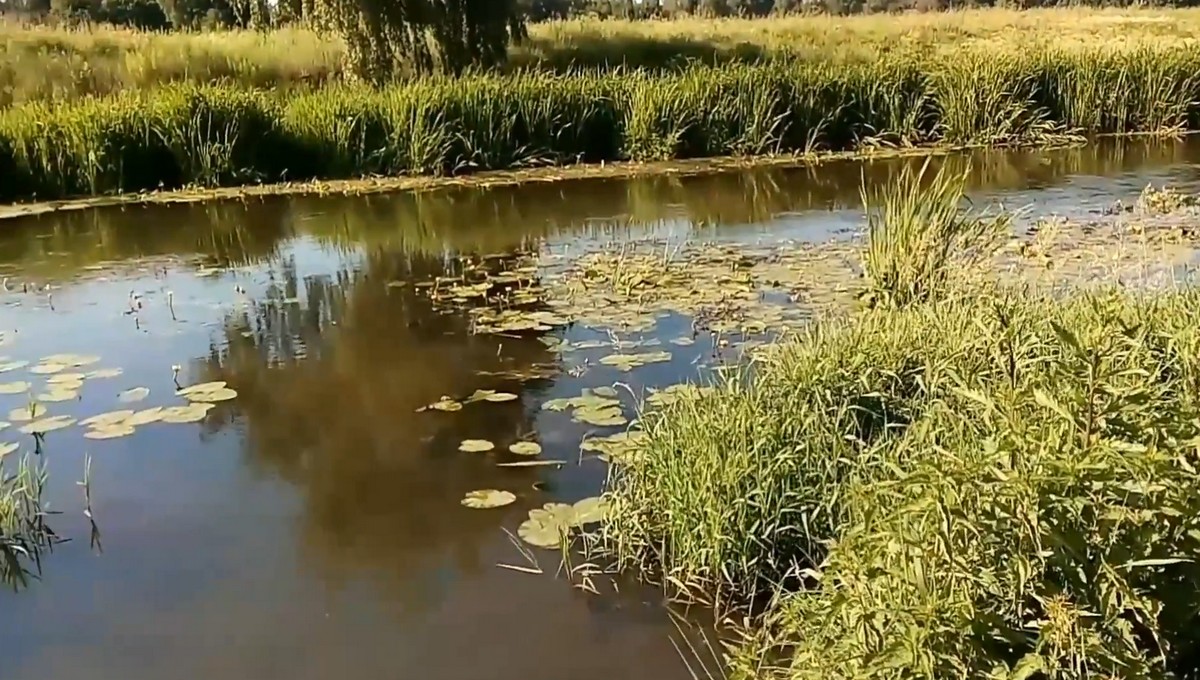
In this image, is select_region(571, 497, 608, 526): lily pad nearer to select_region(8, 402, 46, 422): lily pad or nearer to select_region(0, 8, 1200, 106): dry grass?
select_region(8, 402, 46, 422): lily pad

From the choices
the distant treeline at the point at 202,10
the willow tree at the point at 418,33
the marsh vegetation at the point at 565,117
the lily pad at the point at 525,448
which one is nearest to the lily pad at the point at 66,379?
the lily pad at the point at 525,448

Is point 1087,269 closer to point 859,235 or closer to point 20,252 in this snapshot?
point 859,235

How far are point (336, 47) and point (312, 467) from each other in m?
11.3

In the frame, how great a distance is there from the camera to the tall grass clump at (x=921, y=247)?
4.54m

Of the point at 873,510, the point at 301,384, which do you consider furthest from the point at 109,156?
the point at 873,510

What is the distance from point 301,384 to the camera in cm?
475

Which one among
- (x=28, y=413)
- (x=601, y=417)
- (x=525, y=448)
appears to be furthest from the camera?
(x=28, y=413)

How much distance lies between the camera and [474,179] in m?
9.93

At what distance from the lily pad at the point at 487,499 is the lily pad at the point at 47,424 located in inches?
68.8

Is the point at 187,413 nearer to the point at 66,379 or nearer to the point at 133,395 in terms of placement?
the point at 133,395

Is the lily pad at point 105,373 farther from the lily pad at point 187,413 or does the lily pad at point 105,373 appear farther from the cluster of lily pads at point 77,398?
the lily pad at point 187,413

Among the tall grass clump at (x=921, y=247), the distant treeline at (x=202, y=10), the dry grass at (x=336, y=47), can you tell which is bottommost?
the tall grass clump at (x=921, y=247)

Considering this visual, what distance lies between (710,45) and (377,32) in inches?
268

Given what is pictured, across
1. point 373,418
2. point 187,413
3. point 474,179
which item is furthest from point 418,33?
point 373,418
